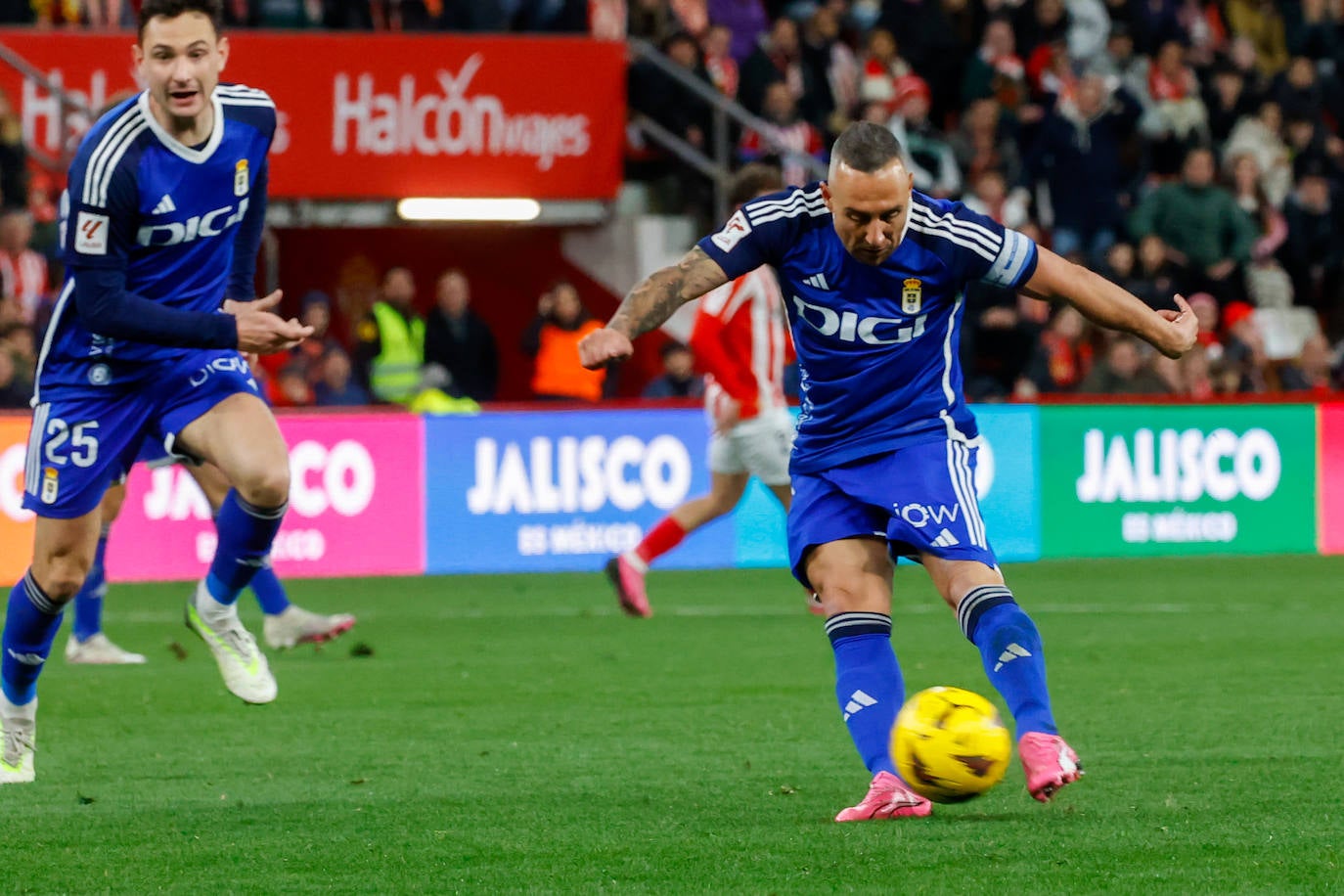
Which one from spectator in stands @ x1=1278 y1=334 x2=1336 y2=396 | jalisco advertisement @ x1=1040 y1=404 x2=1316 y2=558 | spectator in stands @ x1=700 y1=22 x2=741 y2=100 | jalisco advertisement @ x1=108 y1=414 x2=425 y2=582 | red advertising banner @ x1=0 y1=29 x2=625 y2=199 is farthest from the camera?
spectator in stands @ x1=700 y1=22 x2=741 y2=100

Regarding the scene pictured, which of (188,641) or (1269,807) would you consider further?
(188,641)

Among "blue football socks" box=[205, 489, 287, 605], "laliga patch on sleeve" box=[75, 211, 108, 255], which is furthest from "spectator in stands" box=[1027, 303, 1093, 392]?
"laliga patch on sleeve" box=[75, 211, 108, 255]

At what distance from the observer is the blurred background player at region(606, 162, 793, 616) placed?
39.7 ft

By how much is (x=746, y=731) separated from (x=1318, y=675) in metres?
2.81

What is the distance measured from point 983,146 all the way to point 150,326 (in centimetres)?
1446

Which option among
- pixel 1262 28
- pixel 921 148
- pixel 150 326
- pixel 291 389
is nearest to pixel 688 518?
pixel 291 389

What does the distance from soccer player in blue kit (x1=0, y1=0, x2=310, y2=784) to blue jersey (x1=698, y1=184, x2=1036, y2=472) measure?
139 cm

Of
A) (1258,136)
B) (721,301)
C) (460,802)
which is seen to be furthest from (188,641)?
(1258,136)

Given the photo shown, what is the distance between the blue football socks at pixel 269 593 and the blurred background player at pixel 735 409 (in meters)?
2.68

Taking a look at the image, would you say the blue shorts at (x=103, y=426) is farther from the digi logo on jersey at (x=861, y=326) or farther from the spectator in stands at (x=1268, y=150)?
the spectator in stands at (x=1268, y=150)

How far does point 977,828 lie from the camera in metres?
5.71

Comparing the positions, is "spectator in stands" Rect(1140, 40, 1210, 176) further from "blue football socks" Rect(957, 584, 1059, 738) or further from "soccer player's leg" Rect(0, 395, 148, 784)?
"blue football socks" Rect(957, 584, 1059, 738)

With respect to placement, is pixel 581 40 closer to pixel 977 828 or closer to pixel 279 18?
pixel 279 18

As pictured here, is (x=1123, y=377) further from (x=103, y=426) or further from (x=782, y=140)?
(x=103, y=426)
